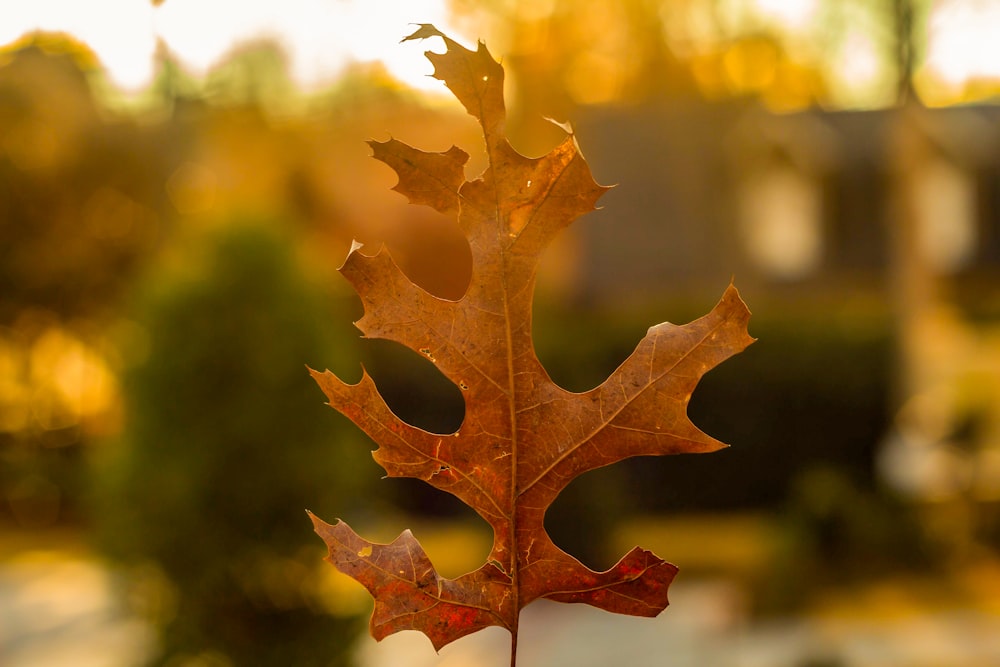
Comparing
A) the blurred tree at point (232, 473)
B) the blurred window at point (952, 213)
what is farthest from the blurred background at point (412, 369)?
the blurred window at point (952, 213)

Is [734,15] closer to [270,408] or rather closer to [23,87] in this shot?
[23,87]

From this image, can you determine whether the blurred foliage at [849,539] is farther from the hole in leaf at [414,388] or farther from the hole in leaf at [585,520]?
the hole in leaf at [414,388]

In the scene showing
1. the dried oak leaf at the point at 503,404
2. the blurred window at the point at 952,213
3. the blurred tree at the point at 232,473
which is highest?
the dried oak leaf at the point at 503,404

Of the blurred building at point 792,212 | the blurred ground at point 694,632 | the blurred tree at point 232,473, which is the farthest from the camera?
the blurred building at point 792,212

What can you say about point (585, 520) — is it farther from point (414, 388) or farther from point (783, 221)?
point (783, 221)

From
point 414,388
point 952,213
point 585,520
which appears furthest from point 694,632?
point 952,213

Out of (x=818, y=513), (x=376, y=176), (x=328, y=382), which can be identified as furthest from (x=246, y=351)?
(x=376, y=176)

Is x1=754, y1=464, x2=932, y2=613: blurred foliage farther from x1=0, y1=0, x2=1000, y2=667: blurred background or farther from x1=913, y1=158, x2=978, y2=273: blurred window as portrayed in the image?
x1=913, y1=158, x2=978, y2=273: blurred window
